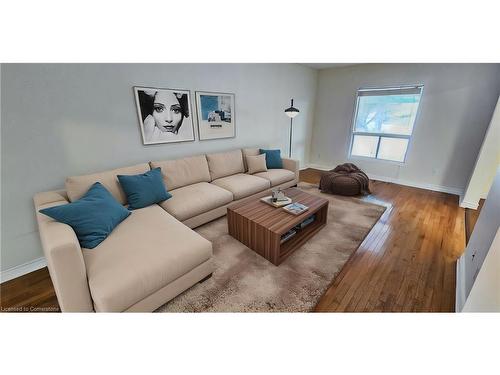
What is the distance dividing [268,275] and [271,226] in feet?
1.39

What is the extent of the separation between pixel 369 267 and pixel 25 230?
3.18 m

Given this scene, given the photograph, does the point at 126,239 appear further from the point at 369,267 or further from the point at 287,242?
the point at 369,267

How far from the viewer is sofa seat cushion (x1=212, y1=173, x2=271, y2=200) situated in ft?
9.18

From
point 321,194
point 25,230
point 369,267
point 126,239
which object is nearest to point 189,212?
point 126,239

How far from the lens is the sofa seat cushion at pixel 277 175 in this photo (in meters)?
3.27

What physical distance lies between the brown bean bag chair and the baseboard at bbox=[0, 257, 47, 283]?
3805mm

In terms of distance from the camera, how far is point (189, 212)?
225 cm

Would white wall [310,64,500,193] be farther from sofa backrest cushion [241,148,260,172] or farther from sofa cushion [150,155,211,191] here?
sofa cushion [150,155,211,191]

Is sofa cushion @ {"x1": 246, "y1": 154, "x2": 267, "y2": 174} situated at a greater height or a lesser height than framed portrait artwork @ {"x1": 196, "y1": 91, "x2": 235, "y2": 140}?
lesser

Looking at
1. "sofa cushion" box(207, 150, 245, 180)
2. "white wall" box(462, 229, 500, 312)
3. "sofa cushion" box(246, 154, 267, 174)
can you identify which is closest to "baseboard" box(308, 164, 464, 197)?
"sofa cushion" box(246, 154, 267, 174)

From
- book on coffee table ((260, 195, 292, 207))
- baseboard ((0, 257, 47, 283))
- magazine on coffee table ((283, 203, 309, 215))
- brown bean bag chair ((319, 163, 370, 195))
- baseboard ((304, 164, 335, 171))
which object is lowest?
baseboard ((0, 257, 47, 283))

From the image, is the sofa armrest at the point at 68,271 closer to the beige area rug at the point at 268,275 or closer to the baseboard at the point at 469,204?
the beige area rug at the point at 268,275

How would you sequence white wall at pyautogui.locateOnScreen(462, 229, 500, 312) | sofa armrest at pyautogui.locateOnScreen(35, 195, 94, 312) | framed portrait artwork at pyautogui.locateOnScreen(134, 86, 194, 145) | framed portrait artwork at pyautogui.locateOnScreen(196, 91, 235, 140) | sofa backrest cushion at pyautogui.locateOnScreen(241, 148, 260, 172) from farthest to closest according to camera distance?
sofa backrest cushion at pyautogui.locateOnScreen(241, 148, 260, 172), framed portrait artwork at pyautogui.locateOnScreen(196, 91, 235, 140), framed portrait artwork at pyautogui.locateOnScreen(134, 86, 194, 145), sofa armrest at pyautogui.locateOnScreen(35, 195, 94, 312), white wall at pyautogui.locateOnScreen(462, 229, 500, 312)

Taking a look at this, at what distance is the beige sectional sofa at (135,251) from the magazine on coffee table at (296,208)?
0.84 metres
